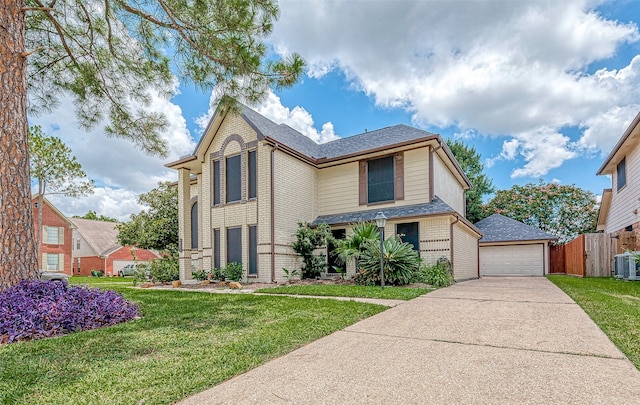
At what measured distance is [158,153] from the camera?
898 centimetres

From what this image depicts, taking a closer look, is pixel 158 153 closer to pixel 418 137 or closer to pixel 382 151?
pixel 382 151

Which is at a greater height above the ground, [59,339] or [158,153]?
[158,153]

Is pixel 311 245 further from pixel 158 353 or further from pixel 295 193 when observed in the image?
pixel 158 353

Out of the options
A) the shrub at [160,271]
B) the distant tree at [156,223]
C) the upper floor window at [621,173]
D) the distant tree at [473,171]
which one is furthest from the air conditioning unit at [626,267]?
the distant tree at [156,223]

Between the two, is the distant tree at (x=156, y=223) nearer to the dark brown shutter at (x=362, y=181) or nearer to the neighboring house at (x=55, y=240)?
the dark brown shutter at (x=362, y=181)

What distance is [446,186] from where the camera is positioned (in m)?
14.8

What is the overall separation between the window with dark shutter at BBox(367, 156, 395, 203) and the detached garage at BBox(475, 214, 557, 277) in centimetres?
865

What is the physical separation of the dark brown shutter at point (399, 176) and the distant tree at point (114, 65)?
6.99 metres

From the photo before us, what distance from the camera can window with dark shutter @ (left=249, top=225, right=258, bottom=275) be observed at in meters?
12.4


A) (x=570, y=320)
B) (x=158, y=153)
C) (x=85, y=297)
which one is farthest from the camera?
(x=158, y=153)

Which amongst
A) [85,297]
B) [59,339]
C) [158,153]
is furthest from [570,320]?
[158,153]

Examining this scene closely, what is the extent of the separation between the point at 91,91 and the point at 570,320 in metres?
10.6

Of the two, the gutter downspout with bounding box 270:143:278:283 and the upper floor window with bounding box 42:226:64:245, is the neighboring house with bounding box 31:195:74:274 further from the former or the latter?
the gutter downspout with bounding box 270:143:278:283

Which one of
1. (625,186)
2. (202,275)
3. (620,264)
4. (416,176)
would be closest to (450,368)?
(416,176)
